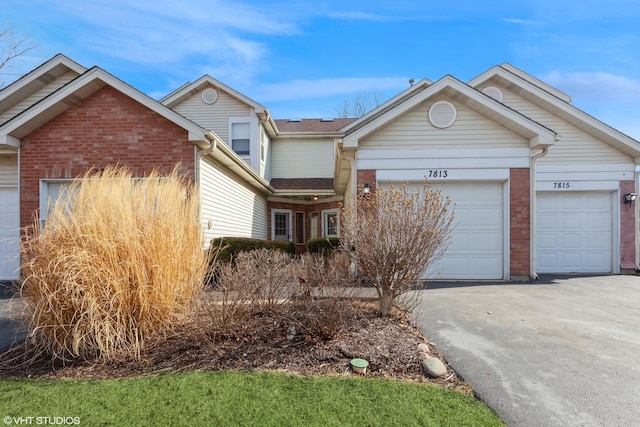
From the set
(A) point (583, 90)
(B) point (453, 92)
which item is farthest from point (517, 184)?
(A) point (583, 90)

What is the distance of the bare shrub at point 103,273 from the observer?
11.3ft

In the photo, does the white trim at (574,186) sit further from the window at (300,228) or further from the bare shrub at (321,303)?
the window at (300,228)

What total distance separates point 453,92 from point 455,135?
3.63ft

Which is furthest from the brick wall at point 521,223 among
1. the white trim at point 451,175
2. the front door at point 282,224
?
the front door at point 282,224

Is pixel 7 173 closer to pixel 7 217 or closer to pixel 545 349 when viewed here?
pixel 7 217

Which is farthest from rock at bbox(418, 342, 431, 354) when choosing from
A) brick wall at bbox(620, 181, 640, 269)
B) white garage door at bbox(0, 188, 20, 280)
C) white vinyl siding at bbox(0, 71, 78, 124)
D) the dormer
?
white vinyl siding at bbox(0, 71, 78, 124)

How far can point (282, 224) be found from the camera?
16.1 m

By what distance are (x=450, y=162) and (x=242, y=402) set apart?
765cm

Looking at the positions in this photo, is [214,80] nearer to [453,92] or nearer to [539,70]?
[453,92]

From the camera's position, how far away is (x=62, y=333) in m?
3.54

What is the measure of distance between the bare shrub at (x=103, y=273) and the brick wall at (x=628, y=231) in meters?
12.3

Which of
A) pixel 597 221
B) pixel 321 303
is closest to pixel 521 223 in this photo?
pixel 597 221

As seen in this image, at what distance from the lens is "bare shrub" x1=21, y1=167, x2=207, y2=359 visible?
11.3 ft

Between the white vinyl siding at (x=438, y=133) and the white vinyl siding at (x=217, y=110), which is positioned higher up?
the white vinyl siding at (x=217, y=110)
